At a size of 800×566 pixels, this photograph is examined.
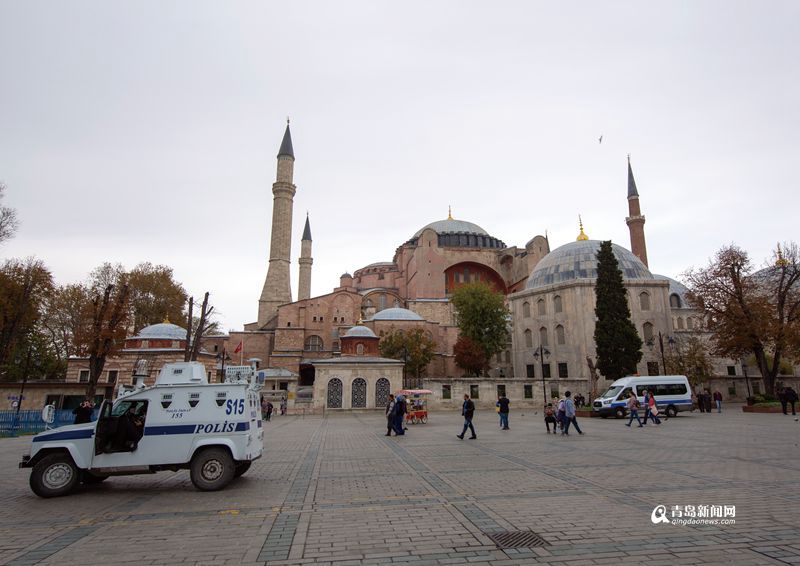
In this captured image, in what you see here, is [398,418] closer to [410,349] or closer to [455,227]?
[410,349]

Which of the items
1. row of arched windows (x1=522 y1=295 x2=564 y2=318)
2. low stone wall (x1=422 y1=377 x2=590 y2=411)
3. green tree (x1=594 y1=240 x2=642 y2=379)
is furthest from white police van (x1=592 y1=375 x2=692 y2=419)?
row of arched windows (x1=522 y1=295 x2=564 y2=318)

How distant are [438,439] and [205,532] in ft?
30.8

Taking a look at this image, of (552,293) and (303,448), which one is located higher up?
(552,293)

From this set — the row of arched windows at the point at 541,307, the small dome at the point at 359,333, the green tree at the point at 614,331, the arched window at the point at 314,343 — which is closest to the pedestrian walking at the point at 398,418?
the green tree at the point at 614,331

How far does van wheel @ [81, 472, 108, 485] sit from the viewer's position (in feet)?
23.4

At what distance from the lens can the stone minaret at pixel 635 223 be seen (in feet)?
163

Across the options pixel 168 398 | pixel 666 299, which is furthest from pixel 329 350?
pixel 168 398

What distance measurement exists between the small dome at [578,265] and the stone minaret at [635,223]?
8.97 m

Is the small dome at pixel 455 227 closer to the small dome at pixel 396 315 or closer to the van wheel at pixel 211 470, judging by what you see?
the small dome at pixel 396 315

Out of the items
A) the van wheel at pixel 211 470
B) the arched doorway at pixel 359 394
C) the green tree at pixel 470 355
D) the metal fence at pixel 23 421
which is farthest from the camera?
the green tree at pixel 470 355

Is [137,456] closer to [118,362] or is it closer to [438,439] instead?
[438,439]

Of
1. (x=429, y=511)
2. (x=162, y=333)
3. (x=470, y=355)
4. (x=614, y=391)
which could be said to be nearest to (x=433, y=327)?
(x=470, y=355)

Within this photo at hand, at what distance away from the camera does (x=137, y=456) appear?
6965 millimetres

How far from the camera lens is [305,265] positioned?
64625mm
